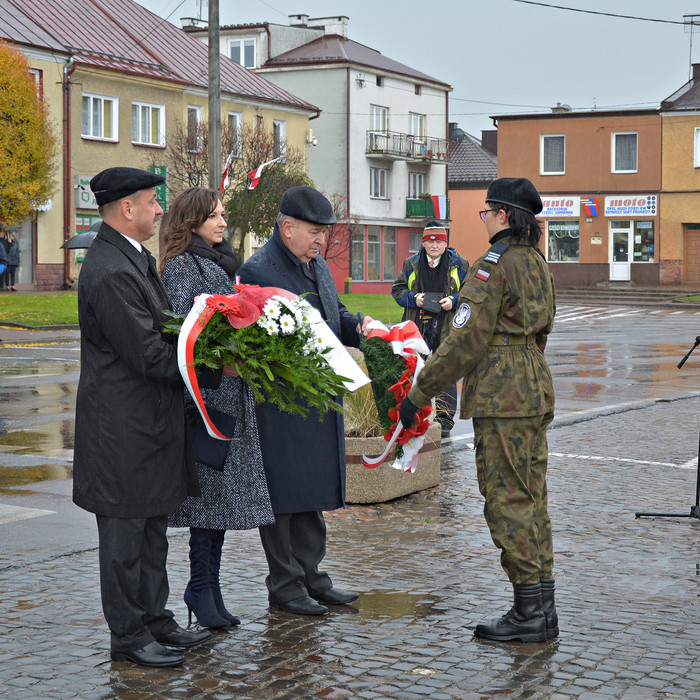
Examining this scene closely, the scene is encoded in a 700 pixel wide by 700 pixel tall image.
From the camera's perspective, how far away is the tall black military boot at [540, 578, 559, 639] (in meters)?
5.06

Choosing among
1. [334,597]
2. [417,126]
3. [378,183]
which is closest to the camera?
[334,597]

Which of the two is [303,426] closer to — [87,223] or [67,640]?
[67,640]

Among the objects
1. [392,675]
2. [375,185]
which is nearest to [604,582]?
[392,675]

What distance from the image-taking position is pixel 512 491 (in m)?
5.05

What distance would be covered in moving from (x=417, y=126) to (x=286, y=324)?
55.5 meters

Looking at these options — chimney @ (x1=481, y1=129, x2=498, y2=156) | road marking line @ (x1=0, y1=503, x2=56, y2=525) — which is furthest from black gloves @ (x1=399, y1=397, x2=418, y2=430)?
chimney @ (x1=481, y1=129, x2=498, y2=156)

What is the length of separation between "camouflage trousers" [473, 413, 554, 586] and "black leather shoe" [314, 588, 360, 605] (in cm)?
90

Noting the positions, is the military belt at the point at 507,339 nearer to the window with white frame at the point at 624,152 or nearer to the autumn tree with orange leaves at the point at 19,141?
the autumn tree with orange leaves at the point at 19,141

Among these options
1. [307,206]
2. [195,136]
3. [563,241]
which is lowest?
[307,206]

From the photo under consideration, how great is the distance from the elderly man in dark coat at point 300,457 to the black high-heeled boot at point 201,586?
31cm

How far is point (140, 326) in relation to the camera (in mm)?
4480

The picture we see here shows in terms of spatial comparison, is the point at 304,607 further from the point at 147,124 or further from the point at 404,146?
the point at 404,146

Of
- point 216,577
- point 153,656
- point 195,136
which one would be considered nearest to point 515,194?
point 216,577

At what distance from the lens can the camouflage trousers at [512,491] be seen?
503 cm
